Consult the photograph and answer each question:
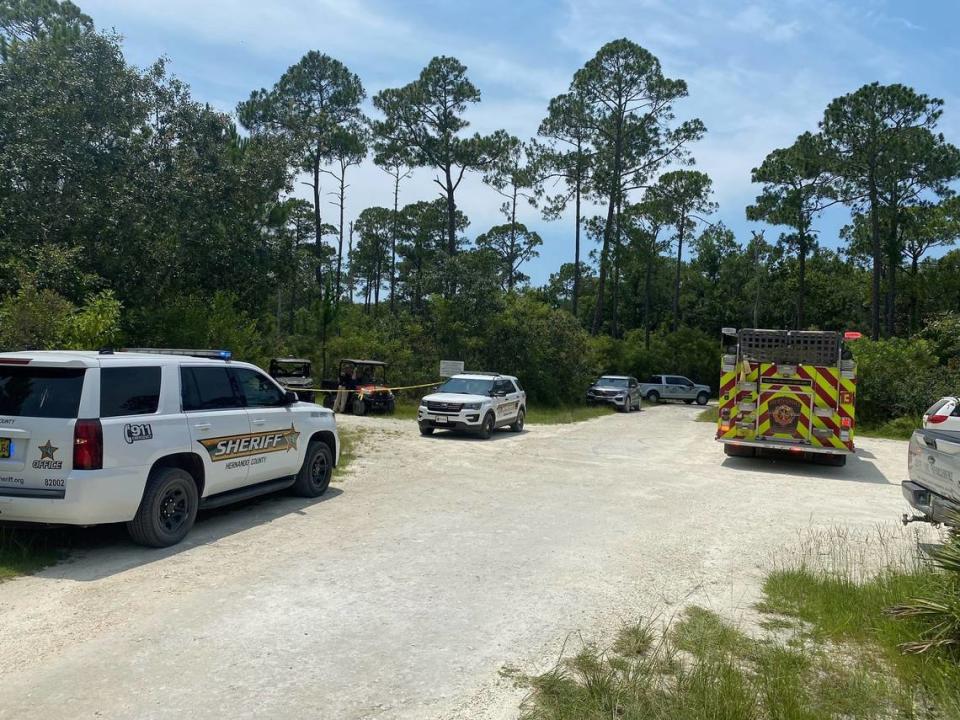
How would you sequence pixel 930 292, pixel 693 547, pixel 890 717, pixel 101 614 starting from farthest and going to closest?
pixel 930 292 < pixel 693 547 < pixel 101 614 < pixel 890 717

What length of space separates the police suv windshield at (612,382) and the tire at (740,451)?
17574 mm

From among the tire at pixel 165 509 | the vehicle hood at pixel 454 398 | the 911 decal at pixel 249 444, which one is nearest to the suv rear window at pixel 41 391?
the tire at pixel 165 509

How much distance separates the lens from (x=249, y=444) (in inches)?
329

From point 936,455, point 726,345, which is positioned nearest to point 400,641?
point 936,455

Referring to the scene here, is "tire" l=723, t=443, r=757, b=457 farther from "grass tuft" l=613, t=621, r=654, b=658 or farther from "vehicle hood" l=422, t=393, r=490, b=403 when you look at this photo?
"grass tuft" l=613, t=621, r=654, b=658

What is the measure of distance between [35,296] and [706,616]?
38.4 ft

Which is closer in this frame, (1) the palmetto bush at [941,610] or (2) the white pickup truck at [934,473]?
(1) the palmetto bush at [941,610]

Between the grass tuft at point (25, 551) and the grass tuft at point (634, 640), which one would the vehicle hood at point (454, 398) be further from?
the grass tuft at point (634, 640)

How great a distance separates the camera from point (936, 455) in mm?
7098

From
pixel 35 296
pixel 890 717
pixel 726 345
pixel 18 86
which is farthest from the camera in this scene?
pixel 18 86

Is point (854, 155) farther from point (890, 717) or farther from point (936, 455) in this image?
point (890, 717)

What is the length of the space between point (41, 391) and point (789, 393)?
13127 millimetres

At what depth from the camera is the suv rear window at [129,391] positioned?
6605 millimetres

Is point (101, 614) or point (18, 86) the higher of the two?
point (18, 86)
